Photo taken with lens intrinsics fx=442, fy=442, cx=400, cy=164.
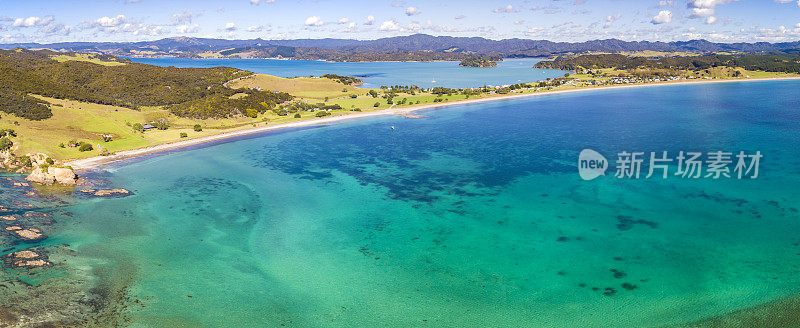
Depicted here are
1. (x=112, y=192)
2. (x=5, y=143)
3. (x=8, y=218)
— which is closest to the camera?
(x=8, y=218)

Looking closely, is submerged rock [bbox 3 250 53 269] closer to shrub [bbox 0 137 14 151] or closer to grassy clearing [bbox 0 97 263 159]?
grassy clearing [bbox 0 97 263 159]

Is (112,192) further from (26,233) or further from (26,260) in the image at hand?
(26,260)

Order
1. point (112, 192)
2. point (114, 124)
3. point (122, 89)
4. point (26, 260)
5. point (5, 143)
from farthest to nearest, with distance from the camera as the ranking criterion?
point (122, 89) → point (114, 124) → point (5, 143) → point (112, 192) → point (26, 260)

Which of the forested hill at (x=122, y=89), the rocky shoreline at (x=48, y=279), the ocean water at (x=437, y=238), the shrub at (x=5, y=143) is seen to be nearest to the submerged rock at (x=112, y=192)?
the ocean water at (x=437, y=238)

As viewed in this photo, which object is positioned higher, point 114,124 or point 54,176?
point 114,124

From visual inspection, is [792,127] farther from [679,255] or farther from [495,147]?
[679,255]

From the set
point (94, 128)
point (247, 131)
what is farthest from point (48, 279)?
point (247, 131)

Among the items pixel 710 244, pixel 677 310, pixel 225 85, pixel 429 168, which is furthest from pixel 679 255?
pixel 225 85
